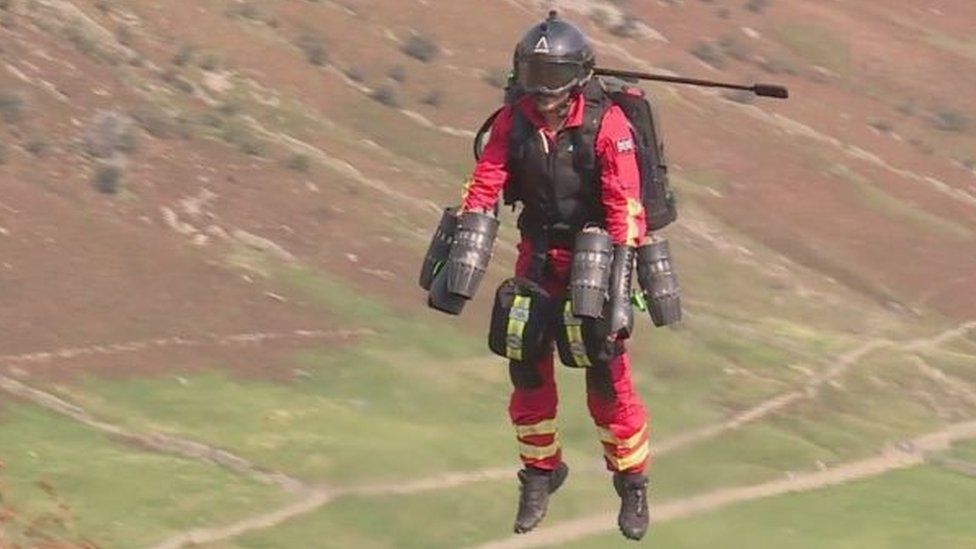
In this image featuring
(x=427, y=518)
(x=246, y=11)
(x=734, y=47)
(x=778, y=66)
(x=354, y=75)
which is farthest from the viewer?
(x=778, y=66)

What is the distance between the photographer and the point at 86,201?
6306 centimetres

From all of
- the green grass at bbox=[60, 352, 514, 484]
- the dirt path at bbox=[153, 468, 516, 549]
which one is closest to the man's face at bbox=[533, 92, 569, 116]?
the dirt path at bbox=[153, 468, 516, 549]

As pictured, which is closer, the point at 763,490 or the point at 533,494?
the point at 533,494

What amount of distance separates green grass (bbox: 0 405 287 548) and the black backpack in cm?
3509

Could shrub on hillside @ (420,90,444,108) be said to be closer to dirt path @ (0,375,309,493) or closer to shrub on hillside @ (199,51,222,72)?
shrub on hillside @ (199,51,222,72)

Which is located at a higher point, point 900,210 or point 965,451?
point 900,210

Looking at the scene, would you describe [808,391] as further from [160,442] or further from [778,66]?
[778,66]

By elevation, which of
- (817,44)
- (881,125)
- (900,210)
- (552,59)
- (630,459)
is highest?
(552,59)

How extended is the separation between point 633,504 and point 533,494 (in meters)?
0.74

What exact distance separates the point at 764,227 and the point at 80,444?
38.3m

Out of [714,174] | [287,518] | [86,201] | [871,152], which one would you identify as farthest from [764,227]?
[287,518]

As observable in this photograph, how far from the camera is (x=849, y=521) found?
60062 mm

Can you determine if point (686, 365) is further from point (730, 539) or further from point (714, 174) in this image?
point (714, 174)

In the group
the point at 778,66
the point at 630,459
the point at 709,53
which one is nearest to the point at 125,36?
the point at 709,53
